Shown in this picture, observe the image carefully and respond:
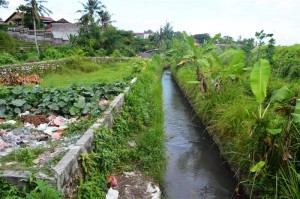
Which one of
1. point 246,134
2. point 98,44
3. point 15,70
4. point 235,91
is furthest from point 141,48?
point 246,134

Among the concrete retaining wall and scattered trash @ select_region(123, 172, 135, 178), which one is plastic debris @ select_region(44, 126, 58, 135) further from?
A: the concrete retaining wall

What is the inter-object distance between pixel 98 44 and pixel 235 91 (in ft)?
70.8

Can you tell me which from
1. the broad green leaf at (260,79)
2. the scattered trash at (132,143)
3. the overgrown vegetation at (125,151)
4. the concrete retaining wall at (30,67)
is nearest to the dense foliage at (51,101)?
the overgrown vegetation at (125,151)

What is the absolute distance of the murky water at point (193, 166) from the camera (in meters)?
5.02

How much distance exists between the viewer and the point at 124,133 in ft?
20.5

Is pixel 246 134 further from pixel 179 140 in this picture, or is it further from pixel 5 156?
pixel 5 156

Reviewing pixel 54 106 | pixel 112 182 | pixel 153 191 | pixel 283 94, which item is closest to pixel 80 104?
pixel 54 106

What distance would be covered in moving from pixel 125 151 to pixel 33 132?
1727 mm

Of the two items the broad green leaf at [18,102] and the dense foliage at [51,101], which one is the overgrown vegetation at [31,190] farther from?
→ the broad green leaf at [18,102]

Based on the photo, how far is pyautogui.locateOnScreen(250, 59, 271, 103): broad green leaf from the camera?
4.07 m

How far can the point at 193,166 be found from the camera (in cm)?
Result: 609

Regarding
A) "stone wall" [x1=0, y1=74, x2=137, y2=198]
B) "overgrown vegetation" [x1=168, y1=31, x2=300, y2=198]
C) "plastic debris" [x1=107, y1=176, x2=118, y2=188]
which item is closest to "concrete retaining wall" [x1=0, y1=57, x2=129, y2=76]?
"overgrown vegetation" [x1=168, y1=31, x2=300, y2=198]

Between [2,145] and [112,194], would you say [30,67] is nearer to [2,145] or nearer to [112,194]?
[2,145]

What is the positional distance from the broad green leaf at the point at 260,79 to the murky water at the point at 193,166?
201 centimetres
